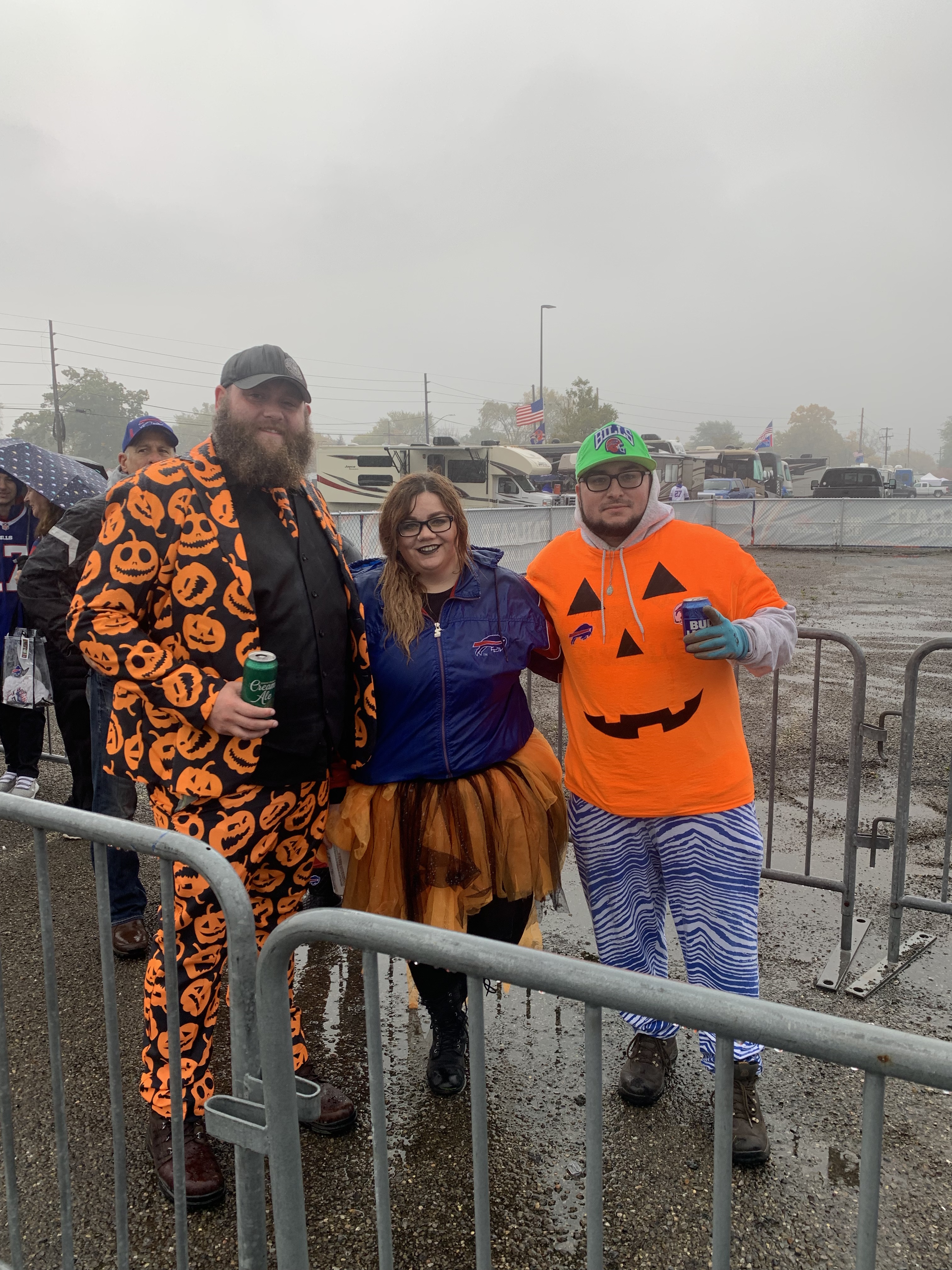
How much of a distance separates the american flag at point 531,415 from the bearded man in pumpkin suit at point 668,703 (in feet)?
121

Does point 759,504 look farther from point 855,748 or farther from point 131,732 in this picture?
point 131,732

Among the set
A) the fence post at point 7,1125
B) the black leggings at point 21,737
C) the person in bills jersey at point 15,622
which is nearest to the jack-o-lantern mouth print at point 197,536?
the fence post at point 7,1125

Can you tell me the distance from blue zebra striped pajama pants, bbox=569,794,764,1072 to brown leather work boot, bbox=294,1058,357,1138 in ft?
2.85

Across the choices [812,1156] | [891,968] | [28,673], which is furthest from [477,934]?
[28,673]

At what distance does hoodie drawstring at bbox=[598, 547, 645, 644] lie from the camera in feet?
8.29

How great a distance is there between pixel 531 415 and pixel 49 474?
3657cm

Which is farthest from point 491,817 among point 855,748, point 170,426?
point 170,426

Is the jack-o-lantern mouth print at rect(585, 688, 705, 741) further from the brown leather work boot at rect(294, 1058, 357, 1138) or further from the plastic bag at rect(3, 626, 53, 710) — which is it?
the plastic bag at rect(3, 626, 53, 710)

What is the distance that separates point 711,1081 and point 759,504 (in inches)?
864

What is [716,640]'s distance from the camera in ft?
7.75

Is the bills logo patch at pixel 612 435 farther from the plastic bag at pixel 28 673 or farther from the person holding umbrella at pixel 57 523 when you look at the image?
the plastic bag at pixel 28 673

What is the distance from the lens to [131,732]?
2260 mm

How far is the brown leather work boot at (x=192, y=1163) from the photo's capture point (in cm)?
221

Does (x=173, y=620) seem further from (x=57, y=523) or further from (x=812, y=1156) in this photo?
(x=812, y=1156)
